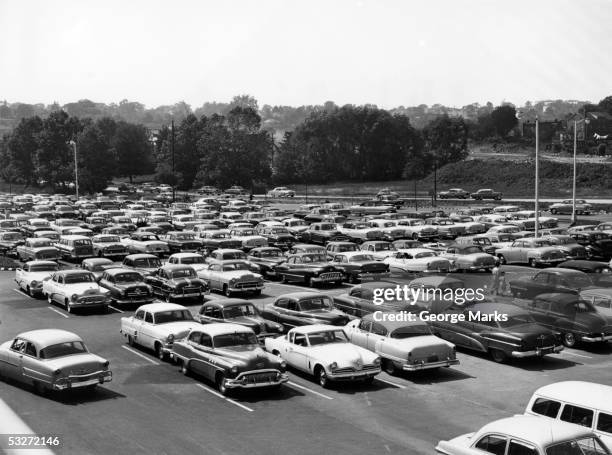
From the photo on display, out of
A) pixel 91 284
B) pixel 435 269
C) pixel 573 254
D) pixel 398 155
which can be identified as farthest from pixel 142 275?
pixel 398 155

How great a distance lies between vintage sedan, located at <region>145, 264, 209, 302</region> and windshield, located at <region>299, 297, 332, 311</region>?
729 centimetres

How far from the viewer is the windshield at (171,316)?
2109 cm

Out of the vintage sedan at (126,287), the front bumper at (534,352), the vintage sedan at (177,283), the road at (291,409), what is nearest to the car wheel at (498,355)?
the road at (291,409)

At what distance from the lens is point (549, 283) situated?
26656 mm

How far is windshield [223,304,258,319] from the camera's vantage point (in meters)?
21.7

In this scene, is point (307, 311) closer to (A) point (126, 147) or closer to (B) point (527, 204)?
(B) point (527, 204)

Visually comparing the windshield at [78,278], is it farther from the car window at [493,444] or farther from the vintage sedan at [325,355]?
the car window at [493,444]

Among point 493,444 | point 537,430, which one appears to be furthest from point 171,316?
point 537,430

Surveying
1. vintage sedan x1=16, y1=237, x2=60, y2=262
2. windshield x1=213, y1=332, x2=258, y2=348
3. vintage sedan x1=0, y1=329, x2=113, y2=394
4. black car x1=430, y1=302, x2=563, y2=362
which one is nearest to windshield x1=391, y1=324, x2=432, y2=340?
black car x1=430, y1=302, x2=563, y2=362

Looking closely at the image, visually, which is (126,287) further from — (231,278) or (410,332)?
(410,332)

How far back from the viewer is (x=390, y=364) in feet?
61.5

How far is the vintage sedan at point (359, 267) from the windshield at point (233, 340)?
46.8 feet

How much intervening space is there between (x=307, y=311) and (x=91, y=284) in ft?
33.5

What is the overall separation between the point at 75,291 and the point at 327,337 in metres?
12.7
